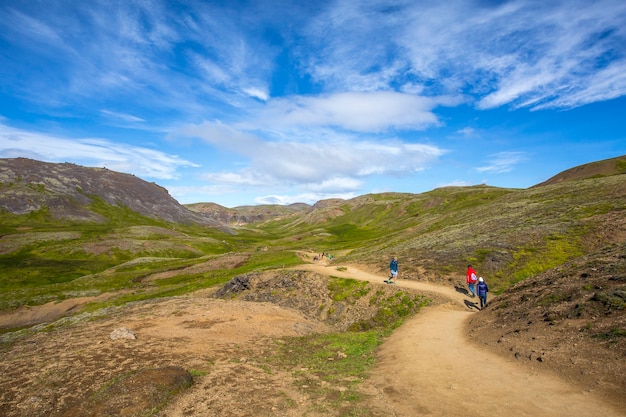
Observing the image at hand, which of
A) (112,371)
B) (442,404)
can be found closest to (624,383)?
(442,404)

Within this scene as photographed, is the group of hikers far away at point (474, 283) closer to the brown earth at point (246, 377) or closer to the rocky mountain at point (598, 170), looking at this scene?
the brown earth at point (246, 377)

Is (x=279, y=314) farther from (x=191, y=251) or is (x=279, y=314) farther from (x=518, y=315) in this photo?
(x=191, y=251)

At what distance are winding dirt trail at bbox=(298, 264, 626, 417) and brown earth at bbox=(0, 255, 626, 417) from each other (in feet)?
0.16

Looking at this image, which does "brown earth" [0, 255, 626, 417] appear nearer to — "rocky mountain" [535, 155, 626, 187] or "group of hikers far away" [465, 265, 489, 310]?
"group of hikers far away" [465, 265, 489, 310]

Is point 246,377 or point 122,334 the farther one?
point 122,334

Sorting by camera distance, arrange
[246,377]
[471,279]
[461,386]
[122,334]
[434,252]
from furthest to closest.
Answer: [434,252] → [471,279] → [122,334] → [246,377] → [461,386]

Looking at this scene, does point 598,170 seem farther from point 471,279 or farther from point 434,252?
point 471,279

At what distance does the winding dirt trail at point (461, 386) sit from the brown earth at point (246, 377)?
0.05 m

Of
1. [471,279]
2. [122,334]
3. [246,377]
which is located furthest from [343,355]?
[471,279]

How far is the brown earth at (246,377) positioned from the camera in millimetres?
13453

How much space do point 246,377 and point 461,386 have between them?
1108 centimetres

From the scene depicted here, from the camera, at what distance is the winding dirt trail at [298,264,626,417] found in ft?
41.4

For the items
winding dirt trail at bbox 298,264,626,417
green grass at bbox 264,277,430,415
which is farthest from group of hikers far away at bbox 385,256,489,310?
winding dirt trail at bbox 298,264,626,417

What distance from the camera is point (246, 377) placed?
17.6 metres
